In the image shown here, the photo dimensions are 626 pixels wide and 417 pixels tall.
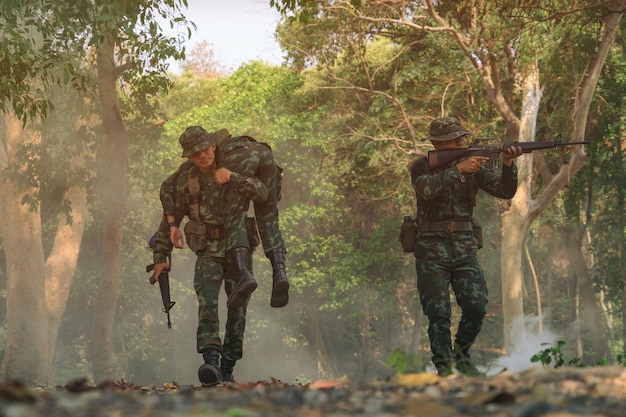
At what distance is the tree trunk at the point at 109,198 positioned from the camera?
19297 millimetres

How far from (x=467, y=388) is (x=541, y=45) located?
57.0ft

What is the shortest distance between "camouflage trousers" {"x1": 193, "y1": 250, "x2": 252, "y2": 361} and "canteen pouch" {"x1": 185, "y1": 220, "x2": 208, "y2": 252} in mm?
97

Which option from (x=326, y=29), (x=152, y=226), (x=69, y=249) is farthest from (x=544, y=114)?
(x=152, y=226)

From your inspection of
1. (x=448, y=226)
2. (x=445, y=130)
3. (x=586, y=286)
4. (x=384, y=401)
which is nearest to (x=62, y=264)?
(x=586, y=286)

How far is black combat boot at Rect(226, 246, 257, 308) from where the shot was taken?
8.45m

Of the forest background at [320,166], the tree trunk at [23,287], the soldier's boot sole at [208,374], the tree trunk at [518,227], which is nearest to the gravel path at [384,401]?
the forest background at [320,166]

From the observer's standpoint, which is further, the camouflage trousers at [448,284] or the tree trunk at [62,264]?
the tree trunk at [62,264]

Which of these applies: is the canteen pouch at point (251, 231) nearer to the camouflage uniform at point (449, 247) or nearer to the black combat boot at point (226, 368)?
the black combat boot at point (226, 368)

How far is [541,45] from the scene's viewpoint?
2128 cm

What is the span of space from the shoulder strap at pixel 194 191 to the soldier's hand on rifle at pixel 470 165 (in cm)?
208

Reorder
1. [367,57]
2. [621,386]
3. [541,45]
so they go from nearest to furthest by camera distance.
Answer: [621,386]
[541,45]
[367,57]

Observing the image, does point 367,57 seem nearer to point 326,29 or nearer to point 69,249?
point 326,29

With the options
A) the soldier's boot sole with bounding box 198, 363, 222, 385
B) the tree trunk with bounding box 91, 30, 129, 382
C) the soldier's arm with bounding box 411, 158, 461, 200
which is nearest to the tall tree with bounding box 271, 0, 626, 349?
the tree trunk with bounding box 91, 30, 129, 382

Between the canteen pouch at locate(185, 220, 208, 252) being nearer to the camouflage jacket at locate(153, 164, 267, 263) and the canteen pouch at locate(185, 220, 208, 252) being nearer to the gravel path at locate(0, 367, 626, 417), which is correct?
the camouflage jacket at locate(153, 164, 267, 263)
